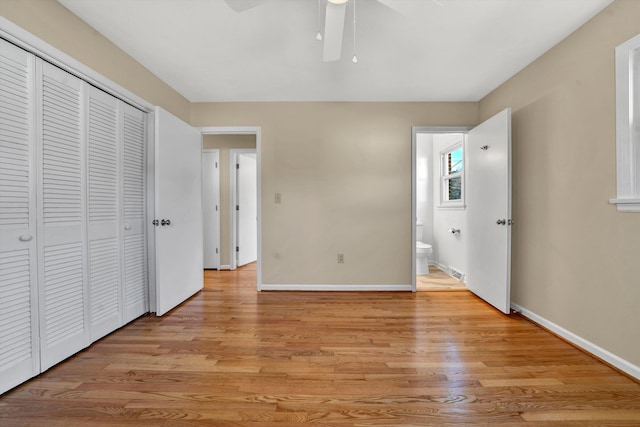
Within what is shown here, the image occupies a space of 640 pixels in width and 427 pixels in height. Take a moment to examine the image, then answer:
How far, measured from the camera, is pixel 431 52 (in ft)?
7.27

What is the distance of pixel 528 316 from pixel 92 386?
129 inches

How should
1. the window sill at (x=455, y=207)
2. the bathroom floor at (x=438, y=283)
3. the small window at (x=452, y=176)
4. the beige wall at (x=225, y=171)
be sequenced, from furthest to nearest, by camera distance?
the beige wall at (x=225, y=171), the small window at (x=452, y=176), the window sill at (x=455, y=207), the bathroom floor at (x=438, y=283)

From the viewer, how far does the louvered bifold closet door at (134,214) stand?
2.31 metres

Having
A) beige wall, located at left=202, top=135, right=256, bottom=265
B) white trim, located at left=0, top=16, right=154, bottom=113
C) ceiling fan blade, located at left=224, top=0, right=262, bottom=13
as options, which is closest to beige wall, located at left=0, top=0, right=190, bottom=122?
white trim, located at left=0, top=16, right=154, bottom=113

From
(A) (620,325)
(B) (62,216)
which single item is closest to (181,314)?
(B) (62,216)

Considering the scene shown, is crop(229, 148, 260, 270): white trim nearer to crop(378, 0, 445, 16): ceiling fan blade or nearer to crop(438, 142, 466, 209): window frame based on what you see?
crop(438, 142, 466, 209): window frame

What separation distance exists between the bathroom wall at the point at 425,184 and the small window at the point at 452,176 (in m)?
0.29

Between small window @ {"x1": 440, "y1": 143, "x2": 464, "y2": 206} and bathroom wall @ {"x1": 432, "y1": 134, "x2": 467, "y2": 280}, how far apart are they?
90 mm

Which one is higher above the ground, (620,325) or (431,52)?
(431,52)

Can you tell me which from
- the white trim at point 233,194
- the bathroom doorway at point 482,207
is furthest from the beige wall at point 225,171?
the bathroom doorway at point 482,207

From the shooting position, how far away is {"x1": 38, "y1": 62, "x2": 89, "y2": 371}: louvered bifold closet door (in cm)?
163

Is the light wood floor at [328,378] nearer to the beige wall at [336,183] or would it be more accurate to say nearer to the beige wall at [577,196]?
the beige wall at [577,196]

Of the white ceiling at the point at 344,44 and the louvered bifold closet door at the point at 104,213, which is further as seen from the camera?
the louvered bifold closet door at the point at 104,213

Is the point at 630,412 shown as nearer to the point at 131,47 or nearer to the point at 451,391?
the point at 451,391
